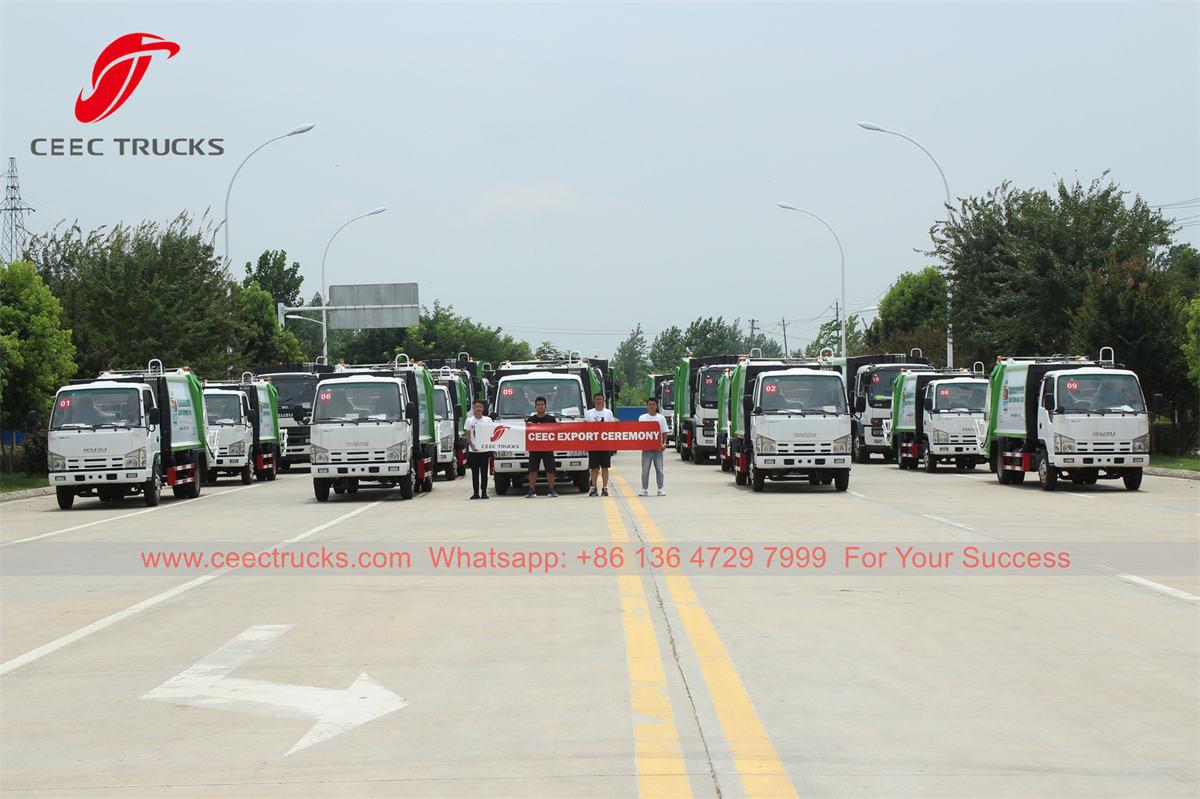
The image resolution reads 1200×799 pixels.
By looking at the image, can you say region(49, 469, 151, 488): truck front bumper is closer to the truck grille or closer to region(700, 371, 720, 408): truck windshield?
the truck grille

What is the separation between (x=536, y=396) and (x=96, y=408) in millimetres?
8766

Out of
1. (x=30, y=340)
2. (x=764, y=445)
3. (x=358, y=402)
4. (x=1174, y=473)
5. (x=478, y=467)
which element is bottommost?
(x=1174, y=473)

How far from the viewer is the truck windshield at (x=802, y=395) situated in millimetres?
28125

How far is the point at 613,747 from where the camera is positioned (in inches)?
284

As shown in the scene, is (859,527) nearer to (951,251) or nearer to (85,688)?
(85,688)

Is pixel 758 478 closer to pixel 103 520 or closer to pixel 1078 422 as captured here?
pixel 1078 422

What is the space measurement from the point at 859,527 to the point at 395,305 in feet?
185

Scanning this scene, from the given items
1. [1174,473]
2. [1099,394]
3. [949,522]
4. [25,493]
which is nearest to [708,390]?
[1174,473]

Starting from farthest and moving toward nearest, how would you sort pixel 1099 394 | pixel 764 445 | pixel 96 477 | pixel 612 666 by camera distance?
pixel 1099 394 → pixel 764 445 → pixel 96 477 → pixel 612 666

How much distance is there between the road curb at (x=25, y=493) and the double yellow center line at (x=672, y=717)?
77.3 ft

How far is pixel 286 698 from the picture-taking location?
28.1ft

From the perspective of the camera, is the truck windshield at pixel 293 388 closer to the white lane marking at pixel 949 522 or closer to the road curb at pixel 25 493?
the road curb at pixel 25 493

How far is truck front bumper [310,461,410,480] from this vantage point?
2728cm

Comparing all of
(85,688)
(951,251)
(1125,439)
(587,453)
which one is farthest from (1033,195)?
(85,688)
